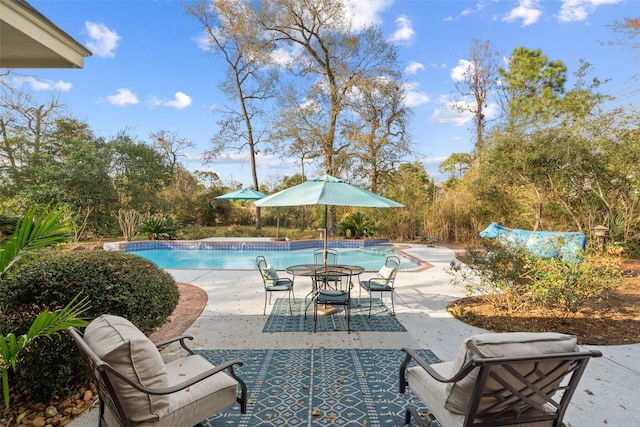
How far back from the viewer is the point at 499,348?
1671 mm

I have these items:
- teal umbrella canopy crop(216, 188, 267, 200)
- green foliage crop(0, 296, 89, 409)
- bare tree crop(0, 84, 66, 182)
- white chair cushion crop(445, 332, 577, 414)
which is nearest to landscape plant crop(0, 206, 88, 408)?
green foliage crop(0, 296, 89, 409)

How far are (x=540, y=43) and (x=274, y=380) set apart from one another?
2221cm

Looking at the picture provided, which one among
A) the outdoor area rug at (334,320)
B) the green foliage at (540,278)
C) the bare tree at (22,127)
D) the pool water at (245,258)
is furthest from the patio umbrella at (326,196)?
the bare tree at (22,127)

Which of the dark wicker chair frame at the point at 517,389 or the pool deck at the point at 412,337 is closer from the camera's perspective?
the dark wicker chair frame at the point at 517,389

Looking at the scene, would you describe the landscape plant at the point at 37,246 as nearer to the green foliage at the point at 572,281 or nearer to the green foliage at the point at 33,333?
the green foliage at the point at 33,333

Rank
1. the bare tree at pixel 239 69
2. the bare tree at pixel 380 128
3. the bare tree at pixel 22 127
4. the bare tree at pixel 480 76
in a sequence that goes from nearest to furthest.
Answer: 1. the bare tree at pixel 22 127
2. the bare tree at pixel 380 128
3. the bare tree at pixel 239 69
4. the bare tree at pixel 480 76

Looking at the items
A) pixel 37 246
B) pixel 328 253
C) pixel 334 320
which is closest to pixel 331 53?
pixel 328 253

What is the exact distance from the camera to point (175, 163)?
66.7 ft

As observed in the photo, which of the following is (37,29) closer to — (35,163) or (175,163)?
(35,163)

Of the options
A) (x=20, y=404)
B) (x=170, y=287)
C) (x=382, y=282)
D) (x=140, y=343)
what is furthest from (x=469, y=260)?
(x=20, y=404)

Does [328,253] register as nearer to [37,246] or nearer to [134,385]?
[37,246]

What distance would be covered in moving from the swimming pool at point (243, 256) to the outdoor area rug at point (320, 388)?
21.5 feet

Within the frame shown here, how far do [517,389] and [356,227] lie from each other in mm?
13794

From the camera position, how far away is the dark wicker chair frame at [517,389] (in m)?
1.65
